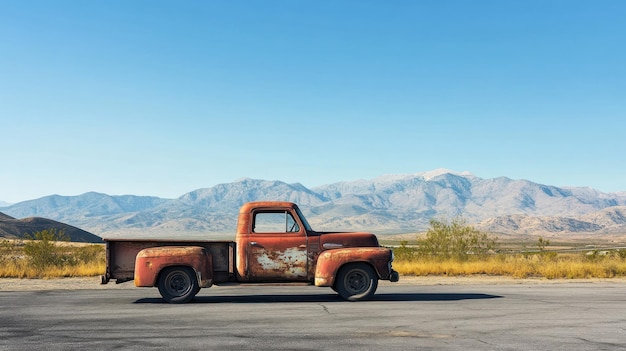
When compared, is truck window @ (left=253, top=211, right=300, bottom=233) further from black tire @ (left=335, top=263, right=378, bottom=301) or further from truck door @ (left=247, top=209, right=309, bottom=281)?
black tire @ (left=335, top=263, right=378, bottom=301)

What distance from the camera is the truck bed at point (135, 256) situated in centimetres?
1370

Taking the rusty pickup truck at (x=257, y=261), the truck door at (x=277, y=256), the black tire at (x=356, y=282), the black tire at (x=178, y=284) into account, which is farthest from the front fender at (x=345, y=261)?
the black tire at (x=178, y=284)

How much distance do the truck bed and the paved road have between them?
655 millimetres

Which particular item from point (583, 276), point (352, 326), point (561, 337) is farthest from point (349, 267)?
point (583, 276)

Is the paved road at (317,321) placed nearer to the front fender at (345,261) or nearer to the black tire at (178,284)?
the black tire at (178,284)

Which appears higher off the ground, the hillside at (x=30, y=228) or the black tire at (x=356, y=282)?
the hillside at (x=30, y=228)

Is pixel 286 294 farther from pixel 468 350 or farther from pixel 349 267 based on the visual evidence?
pixel 468 350

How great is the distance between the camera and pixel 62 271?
23.5 metres

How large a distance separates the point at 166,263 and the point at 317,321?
4266 millimetres

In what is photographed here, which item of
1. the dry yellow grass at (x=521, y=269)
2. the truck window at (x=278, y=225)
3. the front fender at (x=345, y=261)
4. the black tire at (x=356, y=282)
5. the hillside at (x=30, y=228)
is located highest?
the hillside at (x=30, y=228)

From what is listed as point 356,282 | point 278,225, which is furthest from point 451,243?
point 278,225

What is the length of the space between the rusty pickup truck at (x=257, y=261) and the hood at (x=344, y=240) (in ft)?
0.08

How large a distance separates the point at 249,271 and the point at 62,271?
12.9 m

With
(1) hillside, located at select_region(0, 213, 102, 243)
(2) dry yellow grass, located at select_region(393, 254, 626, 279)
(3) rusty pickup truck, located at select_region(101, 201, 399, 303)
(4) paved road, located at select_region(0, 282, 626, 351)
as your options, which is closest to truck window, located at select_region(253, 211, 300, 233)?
(3) rusty pickup truck, located at select_region(101, 201, 399, 303)
